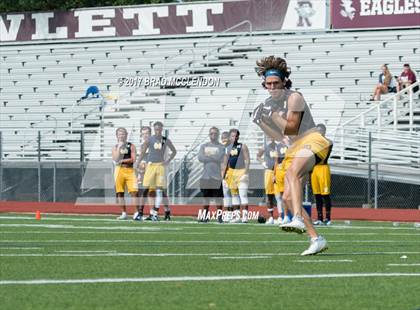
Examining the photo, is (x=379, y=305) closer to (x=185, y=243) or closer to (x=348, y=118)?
(x=185, y=243)

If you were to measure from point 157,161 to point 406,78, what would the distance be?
8.66 meters

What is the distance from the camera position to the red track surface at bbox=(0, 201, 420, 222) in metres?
23.4

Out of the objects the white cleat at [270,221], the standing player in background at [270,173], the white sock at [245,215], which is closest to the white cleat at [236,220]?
the white sock at [245,215]

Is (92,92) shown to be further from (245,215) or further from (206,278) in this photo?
(206,278)

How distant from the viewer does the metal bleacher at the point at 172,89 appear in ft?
101

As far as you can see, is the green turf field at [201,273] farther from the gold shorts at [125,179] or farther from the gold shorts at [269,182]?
the gold shorts at [125,179]

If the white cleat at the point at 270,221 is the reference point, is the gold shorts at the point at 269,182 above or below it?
above

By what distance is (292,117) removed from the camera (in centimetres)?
1076

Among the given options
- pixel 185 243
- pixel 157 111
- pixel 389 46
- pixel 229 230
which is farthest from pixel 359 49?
pixel 185 243

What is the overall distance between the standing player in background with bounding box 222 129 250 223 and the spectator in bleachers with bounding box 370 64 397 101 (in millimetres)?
7368

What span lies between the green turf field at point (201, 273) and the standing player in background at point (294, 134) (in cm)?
40

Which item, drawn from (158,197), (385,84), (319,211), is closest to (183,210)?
(158,197)

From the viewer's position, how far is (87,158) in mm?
29469

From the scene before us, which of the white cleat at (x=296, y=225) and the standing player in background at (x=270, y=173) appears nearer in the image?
the white cleat at (x=296, y=225)
